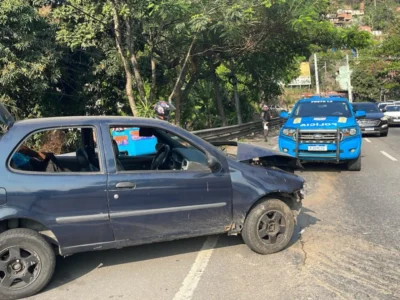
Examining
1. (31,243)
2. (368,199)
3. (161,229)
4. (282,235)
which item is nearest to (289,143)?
(368,199)

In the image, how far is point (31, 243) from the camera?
3891mm

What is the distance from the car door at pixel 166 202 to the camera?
4.17 meters

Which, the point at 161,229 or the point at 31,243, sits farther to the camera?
the point at 161,229

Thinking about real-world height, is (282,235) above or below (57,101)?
below

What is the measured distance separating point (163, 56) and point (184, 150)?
14.6 m

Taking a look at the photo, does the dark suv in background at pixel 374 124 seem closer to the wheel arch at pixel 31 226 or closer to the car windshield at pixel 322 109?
the car windshield at pixel 322 109

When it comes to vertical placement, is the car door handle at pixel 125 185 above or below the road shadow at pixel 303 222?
above

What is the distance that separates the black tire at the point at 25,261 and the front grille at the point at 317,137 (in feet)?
22.4

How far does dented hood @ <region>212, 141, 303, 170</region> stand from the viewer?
4844mm

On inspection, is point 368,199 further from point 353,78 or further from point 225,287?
point 353,78

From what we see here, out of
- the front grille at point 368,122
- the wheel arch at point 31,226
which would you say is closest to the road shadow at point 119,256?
the wheel arch at point 31,226

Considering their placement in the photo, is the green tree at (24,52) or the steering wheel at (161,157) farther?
the green tree at (24,52)

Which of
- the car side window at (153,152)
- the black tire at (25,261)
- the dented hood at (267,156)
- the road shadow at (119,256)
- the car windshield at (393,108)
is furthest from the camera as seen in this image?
the car windshield at (393,108)

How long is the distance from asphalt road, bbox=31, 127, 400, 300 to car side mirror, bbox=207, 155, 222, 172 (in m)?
1.00
